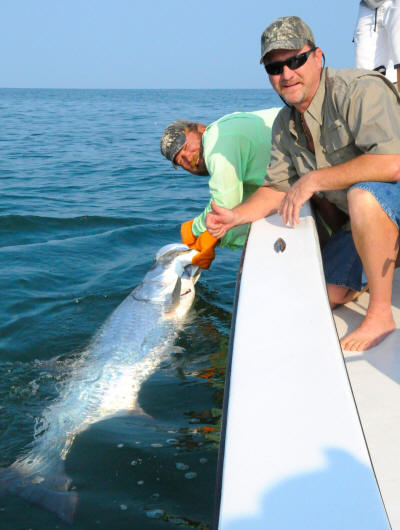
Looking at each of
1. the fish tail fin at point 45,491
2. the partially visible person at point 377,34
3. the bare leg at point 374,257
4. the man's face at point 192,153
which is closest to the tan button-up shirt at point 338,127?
the bare leg at point 374,257

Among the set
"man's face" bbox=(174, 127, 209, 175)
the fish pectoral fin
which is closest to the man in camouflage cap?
the fish pectoral fin

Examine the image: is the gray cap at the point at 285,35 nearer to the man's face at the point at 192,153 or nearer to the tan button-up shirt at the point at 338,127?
the tan button-up shirt at the point at 338,127

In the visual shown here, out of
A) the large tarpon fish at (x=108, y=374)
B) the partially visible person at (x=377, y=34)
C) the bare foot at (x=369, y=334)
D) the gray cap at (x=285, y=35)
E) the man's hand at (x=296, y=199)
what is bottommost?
the large tarpon fish at (x=108, y=374)

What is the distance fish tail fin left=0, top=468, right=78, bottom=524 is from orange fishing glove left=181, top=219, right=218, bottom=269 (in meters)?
2.17

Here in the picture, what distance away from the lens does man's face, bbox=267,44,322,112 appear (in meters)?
3.15

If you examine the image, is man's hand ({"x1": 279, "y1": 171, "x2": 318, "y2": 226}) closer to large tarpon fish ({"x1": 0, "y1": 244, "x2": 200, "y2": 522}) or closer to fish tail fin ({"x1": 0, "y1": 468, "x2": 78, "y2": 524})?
large tarpon fish ({"x1": 0, "y1": 244, "x2": 200, "y2": 522})

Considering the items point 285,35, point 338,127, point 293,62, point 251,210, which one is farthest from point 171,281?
point 285,35

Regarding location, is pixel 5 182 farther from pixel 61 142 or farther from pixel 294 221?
pixel 294 221

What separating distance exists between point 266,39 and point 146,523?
2.66 meters

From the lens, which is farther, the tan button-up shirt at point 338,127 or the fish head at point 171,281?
the fish head at point 171,281

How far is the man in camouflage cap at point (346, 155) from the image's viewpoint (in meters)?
2.93

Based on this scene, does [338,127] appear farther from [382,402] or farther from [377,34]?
[377,34]

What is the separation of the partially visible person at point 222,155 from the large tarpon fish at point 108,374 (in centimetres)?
28

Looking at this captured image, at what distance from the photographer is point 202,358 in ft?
14.3
